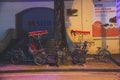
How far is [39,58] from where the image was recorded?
2122 cm

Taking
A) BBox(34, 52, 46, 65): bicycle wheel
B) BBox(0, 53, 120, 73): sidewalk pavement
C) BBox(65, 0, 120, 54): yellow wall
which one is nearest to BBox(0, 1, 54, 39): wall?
BBox(65, 0, 120, 54): yellow wall

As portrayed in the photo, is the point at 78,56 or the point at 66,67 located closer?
the point at 66,67

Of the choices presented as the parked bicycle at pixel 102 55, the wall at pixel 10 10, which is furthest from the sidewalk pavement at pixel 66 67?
the wall at pixel 10 10

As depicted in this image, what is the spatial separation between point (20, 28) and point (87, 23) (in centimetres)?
449

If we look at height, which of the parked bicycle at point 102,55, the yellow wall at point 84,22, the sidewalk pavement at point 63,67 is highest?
the yellow wall at point 84,22

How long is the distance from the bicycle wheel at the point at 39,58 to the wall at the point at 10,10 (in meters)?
6.07

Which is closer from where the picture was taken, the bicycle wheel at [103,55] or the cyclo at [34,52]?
the cyclo at [34,52]

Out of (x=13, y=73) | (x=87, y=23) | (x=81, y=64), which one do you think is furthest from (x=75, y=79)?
(x=87, y=23)

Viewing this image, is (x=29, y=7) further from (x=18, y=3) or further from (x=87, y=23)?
(x=87, y=23)

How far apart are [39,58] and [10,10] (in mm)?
6571

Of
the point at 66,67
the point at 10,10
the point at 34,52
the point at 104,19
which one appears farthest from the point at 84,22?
the point at 66,67

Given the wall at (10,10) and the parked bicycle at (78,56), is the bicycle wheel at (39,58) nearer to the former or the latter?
the parked bicycle at (78,56)

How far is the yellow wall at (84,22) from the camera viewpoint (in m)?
26.6

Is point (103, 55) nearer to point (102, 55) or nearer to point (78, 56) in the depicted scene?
point (102, 55)
